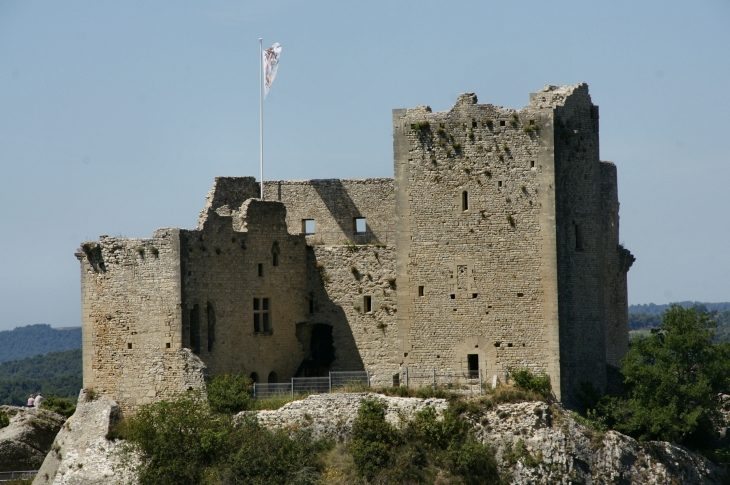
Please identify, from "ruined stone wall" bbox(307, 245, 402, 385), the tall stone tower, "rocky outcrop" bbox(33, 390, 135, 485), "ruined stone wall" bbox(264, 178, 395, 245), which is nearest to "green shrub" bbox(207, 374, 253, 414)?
"rocky outcrop" bbox(33, 390, 135, 485)

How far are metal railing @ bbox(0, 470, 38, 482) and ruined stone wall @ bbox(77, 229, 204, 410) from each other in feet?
13.6

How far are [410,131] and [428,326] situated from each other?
6166 mm

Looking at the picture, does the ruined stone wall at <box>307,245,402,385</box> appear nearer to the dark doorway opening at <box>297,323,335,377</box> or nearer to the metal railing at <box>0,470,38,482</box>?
the dark doorway opening at <box>297,323,335,377</box>

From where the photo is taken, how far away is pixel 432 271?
4141 cm

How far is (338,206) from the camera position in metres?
46.6

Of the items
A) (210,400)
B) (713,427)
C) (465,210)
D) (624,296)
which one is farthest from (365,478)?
(624,296)

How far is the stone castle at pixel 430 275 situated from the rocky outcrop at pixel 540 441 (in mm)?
2216

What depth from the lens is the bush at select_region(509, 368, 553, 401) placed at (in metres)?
39.8

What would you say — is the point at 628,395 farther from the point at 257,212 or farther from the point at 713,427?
the point at 257,212

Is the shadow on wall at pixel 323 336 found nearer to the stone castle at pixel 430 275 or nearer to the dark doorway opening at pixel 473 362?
the stone castle at pixel 430 275

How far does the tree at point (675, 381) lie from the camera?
40062 mm

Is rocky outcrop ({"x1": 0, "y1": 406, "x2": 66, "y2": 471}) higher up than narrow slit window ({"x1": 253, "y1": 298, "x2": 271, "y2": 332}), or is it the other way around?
narrow slit window ({"x1": 253, "y1": 298, "x2": 271, "y2": 332})

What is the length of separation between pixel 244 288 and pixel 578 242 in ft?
34.6

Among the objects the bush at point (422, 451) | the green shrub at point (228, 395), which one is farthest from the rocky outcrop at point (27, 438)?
the bush at point (422, 451)
